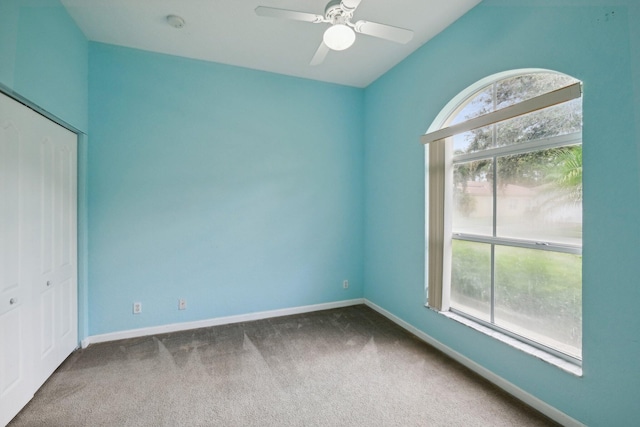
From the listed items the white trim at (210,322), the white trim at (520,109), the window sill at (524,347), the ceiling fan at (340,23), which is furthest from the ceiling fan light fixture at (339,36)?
the white trim at (210,322)

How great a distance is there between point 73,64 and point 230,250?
7.30 ft

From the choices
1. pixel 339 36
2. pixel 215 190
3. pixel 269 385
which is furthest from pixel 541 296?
pixel 215 190

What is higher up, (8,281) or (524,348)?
(8,281)

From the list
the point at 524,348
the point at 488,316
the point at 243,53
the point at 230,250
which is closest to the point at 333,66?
the point at 243,53

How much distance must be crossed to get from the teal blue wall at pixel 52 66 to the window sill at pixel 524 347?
3.56m

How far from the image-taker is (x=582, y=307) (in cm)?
170

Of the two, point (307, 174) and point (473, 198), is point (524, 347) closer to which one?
point (473, 198)

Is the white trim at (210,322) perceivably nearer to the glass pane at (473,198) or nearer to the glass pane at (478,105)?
the glass pane at (473,198)

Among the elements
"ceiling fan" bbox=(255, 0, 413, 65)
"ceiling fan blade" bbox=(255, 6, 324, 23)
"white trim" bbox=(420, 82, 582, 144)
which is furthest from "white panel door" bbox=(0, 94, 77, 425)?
"white trim" bbox=(420, 82, 582, 144)

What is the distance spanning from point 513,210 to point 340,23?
6.19 feet

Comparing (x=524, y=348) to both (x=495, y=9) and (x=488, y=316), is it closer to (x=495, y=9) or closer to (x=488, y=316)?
(x=488, y=316)

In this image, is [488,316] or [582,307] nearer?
[582,307]

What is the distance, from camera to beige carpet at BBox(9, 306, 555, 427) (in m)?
1.84

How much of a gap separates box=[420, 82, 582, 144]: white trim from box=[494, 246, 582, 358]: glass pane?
99cm
